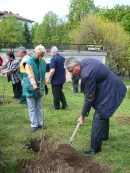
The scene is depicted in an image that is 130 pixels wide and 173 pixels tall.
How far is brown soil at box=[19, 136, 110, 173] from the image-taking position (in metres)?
3.59

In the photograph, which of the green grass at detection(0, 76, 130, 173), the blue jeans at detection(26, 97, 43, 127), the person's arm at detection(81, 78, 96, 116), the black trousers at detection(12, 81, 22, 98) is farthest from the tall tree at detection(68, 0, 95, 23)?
the person's arm at detection(81, 78, 96, 116)

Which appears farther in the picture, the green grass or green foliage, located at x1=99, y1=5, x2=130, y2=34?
green foliage, located at x1=99, y1=5, x2=130, y2=34

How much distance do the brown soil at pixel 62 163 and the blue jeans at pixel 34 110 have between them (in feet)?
3.97

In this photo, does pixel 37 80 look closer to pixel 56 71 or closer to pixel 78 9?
pixel 56 71

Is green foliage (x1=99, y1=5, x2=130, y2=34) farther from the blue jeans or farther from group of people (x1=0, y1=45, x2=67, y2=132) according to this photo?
the blue jeans

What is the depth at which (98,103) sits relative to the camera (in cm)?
402

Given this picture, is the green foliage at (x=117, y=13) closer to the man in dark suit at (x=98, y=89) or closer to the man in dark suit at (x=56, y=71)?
the man in dark suit at (x=56, y=71)

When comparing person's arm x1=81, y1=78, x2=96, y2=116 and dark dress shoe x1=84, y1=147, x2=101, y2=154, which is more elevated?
person's arm x1=81, y1=78, x2=96, y2=116

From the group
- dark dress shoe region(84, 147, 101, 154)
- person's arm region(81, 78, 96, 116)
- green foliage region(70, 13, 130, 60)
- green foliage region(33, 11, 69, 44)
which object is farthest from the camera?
green foliage region(33, 11, 69, 44)

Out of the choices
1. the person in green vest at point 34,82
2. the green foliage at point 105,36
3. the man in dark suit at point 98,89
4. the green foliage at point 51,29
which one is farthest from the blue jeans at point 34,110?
the green foliage at point 51,29

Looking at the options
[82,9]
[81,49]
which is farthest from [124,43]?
[82,9]

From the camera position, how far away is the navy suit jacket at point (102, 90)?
150 inches

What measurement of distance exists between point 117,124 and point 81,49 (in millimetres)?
20477

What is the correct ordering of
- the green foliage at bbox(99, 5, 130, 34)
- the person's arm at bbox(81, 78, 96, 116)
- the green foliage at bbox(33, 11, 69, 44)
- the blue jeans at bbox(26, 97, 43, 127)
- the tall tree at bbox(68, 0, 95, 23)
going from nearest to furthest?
the person's arm at bbox(81, 78, 96, 116), the blue jeans at bbox(26, 97, 43, 127), the green foliage at bbox(99, 5, 130, 34), the tall tree at bbox(68, 0, 95, 23), the green foliage at bbox(33, 11, 69, 44)
